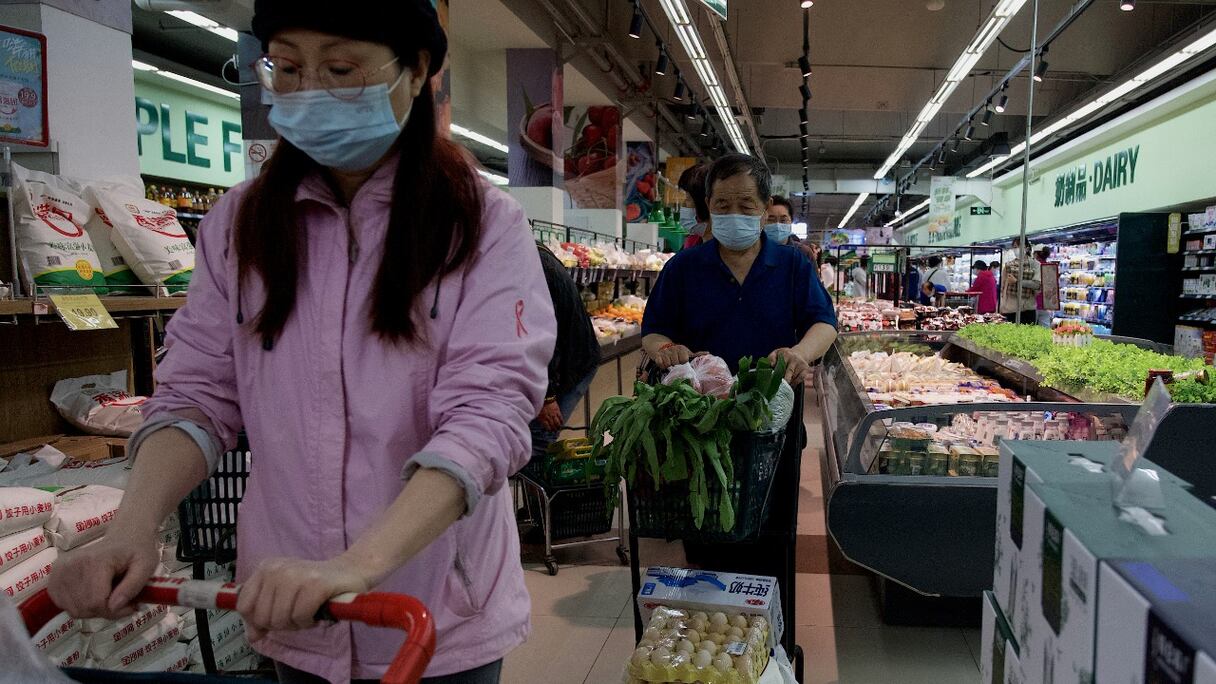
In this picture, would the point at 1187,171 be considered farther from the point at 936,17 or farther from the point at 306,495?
the point at 306,495

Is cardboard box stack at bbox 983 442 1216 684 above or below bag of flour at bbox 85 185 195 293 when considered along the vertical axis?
below

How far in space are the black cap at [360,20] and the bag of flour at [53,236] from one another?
1824 millimetres

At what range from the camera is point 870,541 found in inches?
98.0

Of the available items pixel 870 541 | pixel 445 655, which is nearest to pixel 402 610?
pixel 445 655

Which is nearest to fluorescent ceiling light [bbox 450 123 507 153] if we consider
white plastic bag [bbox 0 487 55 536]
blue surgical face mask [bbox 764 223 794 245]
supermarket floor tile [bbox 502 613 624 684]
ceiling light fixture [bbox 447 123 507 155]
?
ceiling light fixture [bbox 447 123 507 155]

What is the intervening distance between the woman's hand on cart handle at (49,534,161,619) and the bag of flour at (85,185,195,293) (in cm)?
209

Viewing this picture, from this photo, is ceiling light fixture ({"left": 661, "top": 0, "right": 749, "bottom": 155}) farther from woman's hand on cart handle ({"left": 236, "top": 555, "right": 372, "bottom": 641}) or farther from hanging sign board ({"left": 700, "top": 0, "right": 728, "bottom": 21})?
woman's hand on cart handle ({"left": 236, "top": 555, "right": 372, "bottom": 641})

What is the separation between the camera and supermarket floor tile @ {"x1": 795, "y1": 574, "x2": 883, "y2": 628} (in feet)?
11.4

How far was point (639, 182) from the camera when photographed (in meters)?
15.7

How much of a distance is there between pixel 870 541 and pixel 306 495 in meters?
1.85

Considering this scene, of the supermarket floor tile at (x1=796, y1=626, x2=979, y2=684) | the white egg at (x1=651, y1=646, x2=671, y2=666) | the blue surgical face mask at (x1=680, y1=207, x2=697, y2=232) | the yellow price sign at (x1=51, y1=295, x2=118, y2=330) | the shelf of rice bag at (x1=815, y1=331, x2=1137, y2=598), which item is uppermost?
the blue surgical face mask at (x1=680, y1=207, x2=697, y2=232)

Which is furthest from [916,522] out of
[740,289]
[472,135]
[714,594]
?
[472,135]

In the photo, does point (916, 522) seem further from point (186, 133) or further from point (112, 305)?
point (186, 133)

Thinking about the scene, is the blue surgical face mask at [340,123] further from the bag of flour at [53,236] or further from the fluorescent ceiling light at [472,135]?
the fluorescent ceiling light at [472,135]
